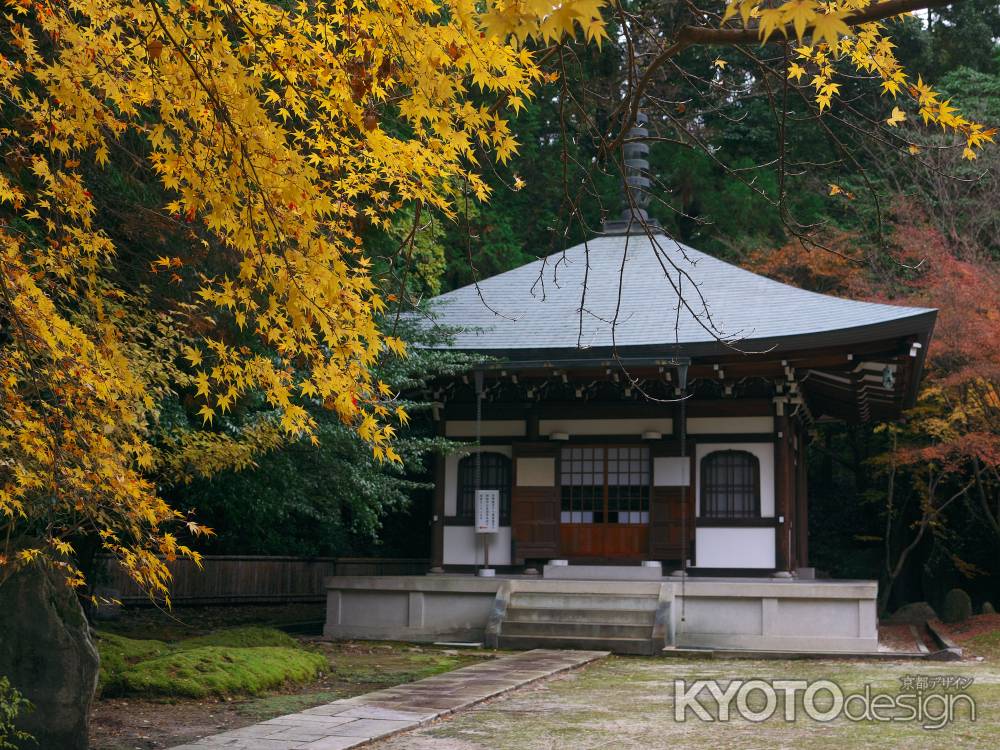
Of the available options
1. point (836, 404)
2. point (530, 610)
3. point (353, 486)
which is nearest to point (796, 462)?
point (836, 404)

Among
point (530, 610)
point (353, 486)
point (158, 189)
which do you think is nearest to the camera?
point (158, 189)

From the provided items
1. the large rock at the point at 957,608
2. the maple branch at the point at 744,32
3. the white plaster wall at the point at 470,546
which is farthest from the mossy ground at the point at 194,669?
the large rock at the point at 957,608

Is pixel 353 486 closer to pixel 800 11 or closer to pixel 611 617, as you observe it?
pixel 611 617

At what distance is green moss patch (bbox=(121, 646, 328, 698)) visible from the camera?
28.5 ft

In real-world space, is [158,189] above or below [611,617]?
above

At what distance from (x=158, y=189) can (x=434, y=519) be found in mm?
8178

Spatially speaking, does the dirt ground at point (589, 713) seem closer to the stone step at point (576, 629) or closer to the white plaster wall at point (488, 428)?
the stone step at point (576, 629)

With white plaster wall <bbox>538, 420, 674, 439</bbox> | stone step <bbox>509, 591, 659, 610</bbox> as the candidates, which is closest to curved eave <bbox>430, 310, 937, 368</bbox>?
white plaster wall <bbox>538, 420, 674, 439</bbox>

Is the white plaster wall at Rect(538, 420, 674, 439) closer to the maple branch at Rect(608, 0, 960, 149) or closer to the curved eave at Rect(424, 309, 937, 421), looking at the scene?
the curved eave at Rect(424, 309, 937, 421)

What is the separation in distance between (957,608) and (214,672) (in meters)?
14.6

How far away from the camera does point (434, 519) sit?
16.7 metres

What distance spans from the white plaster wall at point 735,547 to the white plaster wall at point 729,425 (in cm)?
142

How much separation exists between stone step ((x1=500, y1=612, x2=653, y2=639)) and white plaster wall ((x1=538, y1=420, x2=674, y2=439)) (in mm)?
3562

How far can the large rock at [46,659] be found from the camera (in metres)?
6.32
